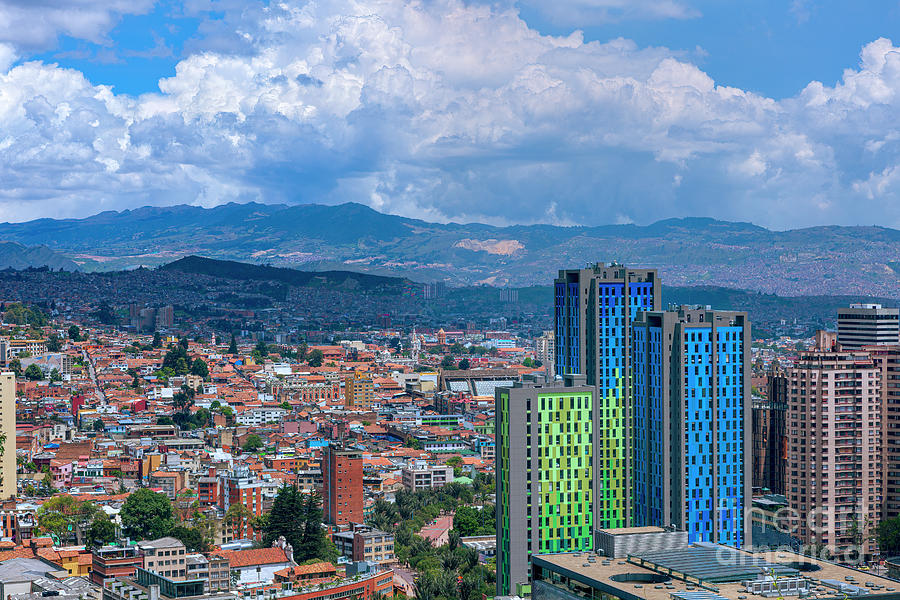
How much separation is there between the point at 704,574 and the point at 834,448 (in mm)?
23275

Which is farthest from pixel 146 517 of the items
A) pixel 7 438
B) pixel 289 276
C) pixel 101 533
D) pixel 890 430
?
pixel 289 276

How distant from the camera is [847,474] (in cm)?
4319

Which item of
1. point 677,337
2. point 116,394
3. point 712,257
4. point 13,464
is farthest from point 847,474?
point 712,257

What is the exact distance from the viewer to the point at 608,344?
33.4 m

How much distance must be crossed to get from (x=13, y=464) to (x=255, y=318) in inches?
4003

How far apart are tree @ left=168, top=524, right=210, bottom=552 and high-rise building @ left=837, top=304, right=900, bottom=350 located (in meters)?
30.6

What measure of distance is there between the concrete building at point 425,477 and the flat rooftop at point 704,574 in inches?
1329

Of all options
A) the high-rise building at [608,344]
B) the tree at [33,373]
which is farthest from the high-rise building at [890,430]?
the tree at [33,373]

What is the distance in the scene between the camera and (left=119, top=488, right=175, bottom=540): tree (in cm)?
4406

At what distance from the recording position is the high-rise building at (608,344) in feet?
107

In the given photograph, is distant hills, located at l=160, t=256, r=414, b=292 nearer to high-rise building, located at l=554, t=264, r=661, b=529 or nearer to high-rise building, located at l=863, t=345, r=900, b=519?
high-rise building, located at l=863, t=345, r=900, b=519

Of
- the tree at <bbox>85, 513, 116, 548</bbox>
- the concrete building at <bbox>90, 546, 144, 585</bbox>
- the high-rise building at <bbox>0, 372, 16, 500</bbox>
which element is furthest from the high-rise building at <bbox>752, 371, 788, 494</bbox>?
the high-rise building at <bbox>0, 372, 16, 500</bbox>

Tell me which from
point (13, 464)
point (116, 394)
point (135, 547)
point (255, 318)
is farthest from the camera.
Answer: point (255, 318)

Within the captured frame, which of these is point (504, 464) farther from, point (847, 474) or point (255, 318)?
point (255, 318)
